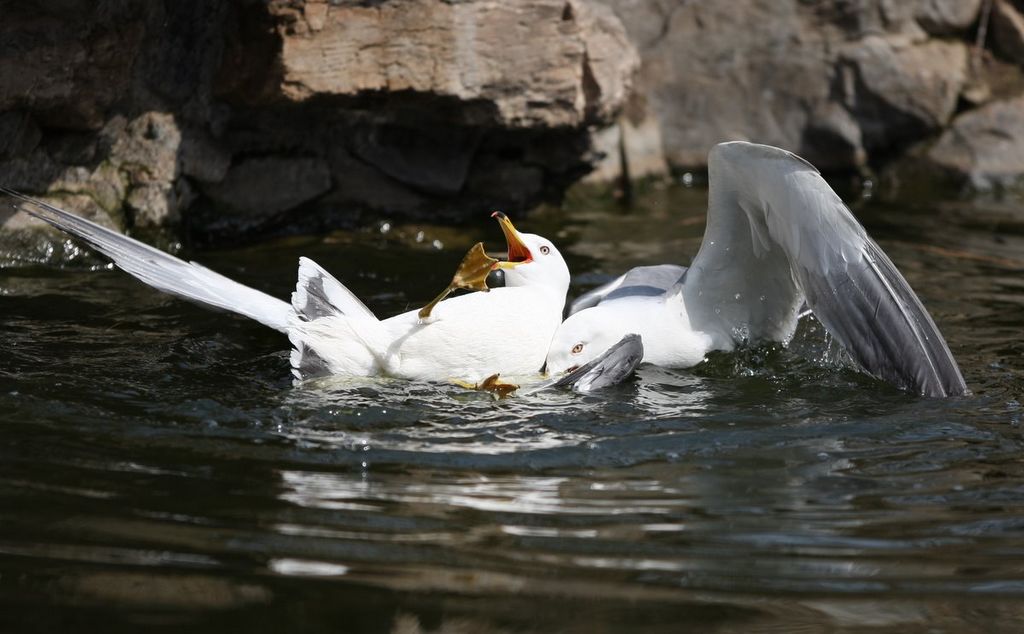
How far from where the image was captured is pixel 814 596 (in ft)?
7.86

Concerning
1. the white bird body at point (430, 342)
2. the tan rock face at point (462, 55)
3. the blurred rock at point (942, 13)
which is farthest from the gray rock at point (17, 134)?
the blurred rock at point (942, 13)

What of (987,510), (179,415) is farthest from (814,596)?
(179,415)

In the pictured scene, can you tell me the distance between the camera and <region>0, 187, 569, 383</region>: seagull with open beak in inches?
144

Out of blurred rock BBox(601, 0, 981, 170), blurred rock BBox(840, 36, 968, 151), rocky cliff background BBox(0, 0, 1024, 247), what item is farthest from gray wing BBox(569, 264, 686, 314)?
blurred rock BBox(840, 36, 968, 151)

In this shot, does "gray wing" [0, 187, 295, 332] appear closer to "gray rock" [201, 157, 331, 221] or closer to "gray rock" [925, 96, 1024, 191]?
"gray rock" [201, 157, 331, 221]

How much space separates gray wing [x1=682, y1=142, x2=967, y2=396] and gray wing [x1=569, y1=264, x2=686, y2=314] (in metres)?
0.39

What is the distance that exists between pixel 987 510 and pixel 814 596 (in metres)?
0.73

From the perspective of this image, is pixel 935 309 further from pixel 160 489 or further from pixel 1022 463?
pixel 160 489

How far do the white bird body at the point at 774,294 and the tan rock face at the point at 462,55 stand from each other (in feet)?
5.84

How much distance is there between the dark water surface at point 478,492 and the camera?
230cm

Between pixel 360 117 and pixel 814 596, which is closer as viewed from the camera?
pixel 814 596

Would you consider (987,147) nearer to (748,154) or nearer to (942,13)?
(942,13)

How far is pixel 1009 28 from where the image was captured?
A: 757 centimetres

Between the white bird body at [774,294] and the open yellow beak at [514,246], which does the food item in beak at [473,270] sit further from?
the white bird body at [774,294]
